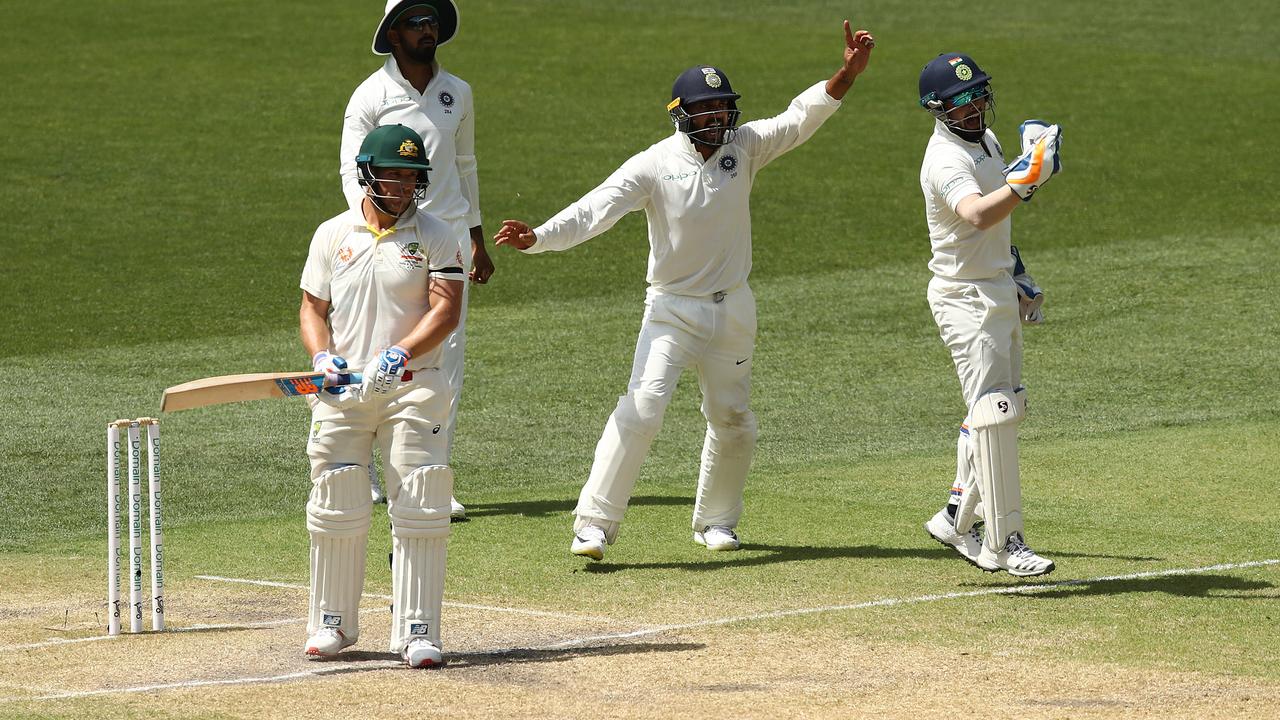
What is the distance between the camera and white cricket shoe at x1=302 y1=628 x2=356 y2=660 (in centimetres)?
734

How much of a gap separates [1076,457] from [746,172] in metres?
3.45

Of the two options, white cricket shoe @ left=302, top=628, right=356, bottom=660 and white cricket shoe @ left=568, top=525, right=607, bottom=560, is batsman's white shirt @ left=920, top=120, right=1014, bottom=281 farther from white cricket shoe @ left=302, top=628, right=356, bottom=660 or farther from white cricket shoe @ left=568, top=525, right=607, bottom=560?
white cricket shoe @ left=302, top=628, right=356, bottom=660

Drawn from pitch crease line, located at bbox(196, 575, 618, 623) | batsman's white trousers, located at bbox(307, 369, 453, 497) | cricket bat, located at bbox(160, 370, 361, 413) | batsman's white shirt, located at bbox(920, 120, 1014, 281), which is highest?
batsman's white shirt, located at bbox(920, 120, 1014, 281)

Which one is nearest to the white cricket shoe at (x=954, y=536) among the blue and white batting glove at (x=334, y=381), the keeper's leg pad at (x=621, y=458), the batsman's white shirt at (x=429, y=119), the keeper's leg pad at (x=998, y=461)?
the keeper's leg pad at (x=998, y=461)

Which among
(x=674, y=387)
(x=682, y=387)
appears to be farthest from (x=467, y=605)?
(x=682, y=387)

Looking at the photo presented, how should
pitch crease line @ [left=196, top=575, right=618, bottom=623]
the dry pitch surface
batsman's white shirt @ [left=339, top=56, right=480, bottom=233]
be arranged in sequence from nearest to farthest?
1. the dry pitch surface
2. pitch crease line @ [left=196, top=575, right=618, bottom=623]
3. batsman's white shirt @ [left=339, top=56, right=480, bottom=233]

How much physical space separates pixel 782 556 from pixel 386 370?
2.88 meters

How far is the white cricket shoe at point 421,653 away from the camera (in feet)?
23.6

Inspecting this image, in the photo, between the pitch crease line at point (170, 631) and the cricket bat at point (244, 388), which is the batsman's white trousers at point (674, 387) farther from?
the cricket bat at point (244, 388)

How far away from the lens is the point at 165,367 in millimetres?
13953

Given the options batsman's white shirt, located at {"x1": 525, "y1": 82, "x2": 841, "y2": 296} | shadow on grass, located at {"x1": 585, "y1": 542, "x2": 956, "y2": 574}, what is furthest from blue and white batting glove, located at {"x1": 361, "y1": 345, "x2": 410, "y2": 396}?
shadow on grass, located at {"x1": 585, "y1": 542, "x2": 956, "y2": 574}

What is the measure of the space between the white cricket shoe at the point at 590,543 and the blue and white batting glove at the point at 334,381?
1997 mm

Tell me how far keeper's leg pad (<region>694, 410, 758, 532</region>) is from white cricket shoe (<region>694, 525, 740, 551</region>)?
0.03 m

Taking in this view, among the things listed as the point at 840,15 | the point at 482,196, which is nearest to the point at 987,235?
the point at 482,196
